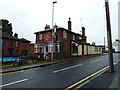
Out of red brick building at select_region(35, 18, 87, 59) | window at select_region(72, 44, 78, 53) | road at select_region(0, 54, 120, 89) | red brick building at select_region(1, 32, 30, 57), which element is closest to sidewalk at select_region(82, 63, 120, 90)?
road at select_region(0, 54, 120, 89)

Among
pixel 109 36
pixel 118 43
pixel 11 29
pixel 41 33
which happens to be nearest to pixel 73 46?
pixel 41 33

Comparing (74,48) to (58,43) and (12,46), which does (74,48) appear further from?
(12,46)

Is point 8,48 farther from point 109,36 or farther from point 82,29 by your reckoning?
point 109,36

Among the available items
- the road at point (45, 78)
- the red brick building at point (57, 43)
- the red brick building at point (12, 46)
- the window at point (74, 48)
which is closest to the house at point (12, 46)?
the red brick building at point (12, 46)

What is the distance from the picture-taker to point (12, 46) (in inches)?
1280

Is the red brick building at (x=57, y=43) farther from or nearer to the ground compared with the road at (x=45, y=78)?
farther from the ground

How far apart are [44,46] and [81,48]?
10.2m

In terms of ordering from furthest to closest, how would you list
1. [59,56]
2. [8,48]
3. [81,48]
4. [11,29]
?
[11,29], [8,48], [81,48], [59,56]

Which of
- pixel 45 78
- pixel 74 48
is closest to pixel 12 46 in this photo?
pixel 74 48

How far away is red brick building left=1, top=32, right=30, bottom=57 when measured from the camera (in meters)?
29.7

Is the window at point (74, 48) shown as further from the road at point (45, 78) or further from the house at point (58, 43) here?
the road at point (45, 78)

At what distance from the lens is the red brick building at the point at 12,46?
1168 inches

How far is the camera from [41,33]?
93.7 ft

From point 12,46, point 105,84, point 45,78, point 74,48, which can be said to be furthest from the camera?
point 12,46
